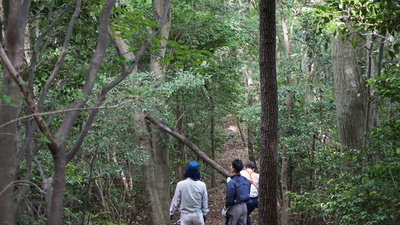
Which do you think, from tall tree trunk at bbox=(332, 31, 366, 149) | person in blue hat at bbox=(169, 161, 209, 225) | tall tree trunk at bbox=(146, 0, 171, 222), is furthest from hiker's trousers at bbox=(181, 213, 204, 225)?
tall tree trunk at bbox=(146, 0, 171, 222)

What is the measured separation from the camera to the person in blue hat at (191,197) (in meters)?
7.48

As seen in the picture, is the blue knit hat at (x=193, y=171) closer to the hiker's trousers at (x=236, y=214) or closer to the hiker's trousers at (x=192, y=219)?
the hiker's trousers at (x=192, y=219)

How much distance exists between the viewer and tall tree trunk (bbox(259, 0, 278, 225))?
248 inches

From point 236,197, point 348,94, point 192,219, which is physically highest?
point 348,94

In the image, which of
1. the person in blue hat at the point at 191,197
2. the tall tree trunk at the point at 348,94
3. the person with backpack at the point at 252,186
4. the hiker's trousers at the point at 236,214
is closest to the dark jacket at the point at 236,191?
the hiker's trousers at the point at 236,214

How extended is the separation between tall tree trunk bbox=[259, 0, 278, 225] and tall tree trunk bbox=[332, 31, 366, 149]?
442cm

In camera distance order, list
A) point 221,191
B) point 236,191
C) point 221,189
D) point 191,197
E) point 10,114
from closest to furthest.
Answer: point 10,114 < point 191,197 < point 236,191 < point 221,191 < point 221,189

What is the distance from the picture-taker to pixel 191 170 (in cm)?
746

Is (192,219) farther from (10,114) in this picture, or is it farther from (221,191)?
(221,191)

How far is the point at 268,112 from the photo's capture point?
252 inches

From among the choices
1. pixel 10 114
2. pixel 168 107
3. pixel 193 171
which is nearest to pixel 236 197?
pixel 193 171

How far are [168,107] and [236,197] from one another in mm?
5154

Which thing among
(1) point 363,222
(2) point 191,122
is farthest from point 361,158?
(2) point 191,122

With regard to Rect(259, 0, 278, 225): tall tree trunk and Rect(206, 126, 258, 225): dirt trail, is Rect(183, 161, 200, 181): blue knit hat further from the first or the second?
Rect(206, 126, 258, 225): dirt trail
